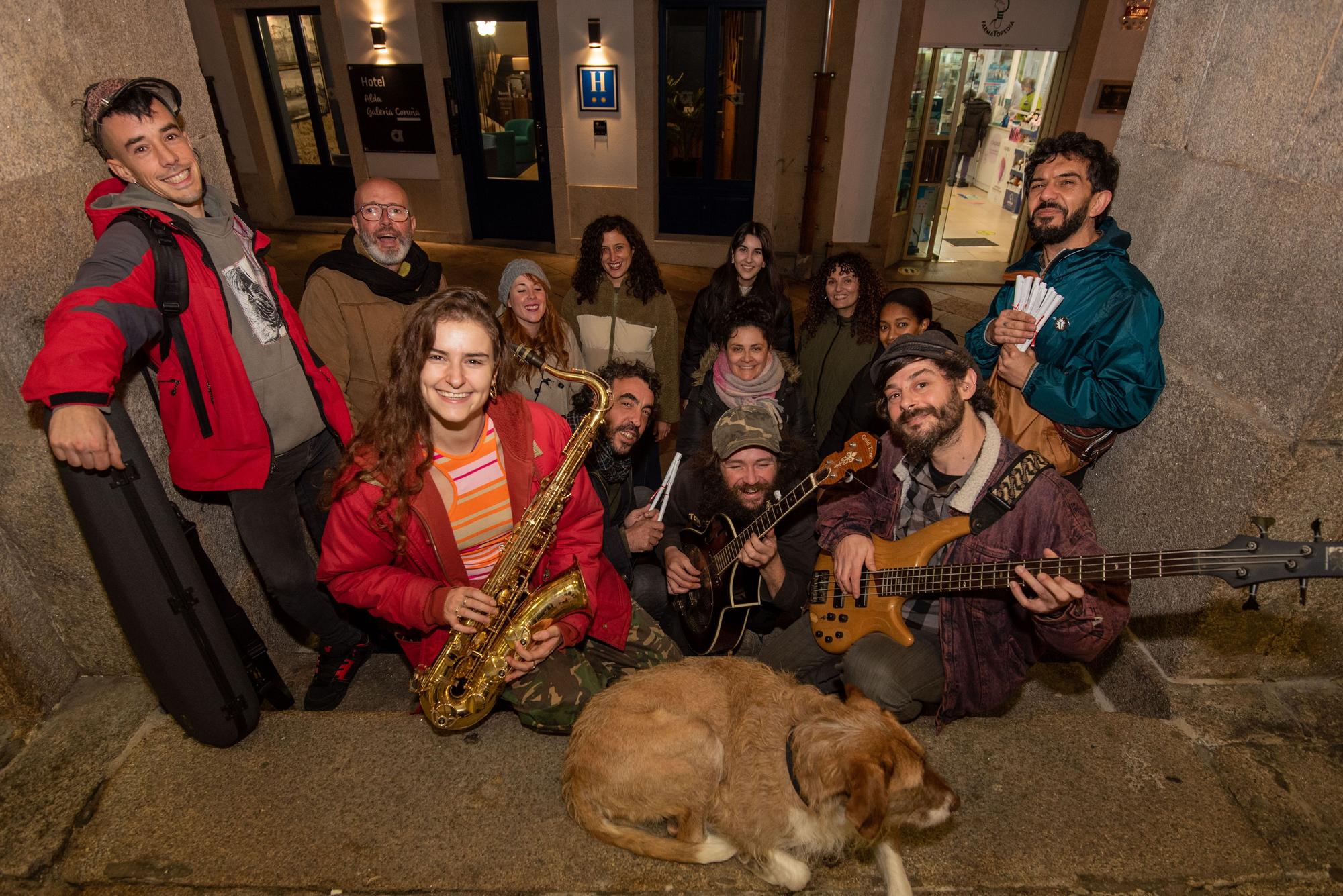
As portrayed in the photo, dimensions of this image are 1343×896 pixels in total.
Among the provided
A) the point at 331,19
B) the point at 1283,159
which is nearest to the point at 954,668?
the point at 1283,159

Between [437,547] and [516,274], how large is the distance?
2049 millimetres

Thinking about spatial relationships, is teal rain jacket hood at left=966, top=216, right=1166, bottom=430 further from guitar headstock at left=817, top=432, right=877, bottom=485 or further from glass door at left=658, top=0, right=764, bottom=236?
glass door at left=658, top=0, right=764, bottom=236

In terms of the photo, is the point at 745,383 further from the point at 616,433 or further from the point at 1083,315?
the point at 1083,315

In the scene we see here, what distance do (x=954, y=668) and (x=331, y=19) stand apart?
13.0 metres

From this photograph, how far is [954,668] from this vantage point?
289 centimetres

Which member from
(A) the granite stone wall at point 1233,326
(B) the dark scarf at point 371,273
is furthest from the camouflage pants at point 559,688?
(A) the granite stone wall at point 1233,326

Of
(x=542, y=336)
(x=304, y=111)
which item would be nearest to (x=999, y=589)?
(x=542, y=336)

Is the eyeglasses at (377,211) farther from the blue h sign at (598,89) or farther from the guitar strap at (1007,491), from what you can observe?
the blue h sign at (598,89)

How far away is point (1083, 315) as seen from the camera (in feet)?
9.96

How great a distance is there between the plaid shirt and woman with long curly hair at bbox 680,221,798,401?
1978mm

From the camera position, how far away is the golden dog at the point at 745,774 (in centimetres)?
218

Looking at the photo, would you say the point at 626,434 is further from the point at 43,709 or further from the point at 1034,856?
the point at 43,709

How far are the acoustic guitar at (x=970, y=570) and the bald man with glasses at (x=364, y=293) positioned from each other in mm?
2614

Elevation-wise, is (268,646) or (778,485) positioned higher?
(778,485)
